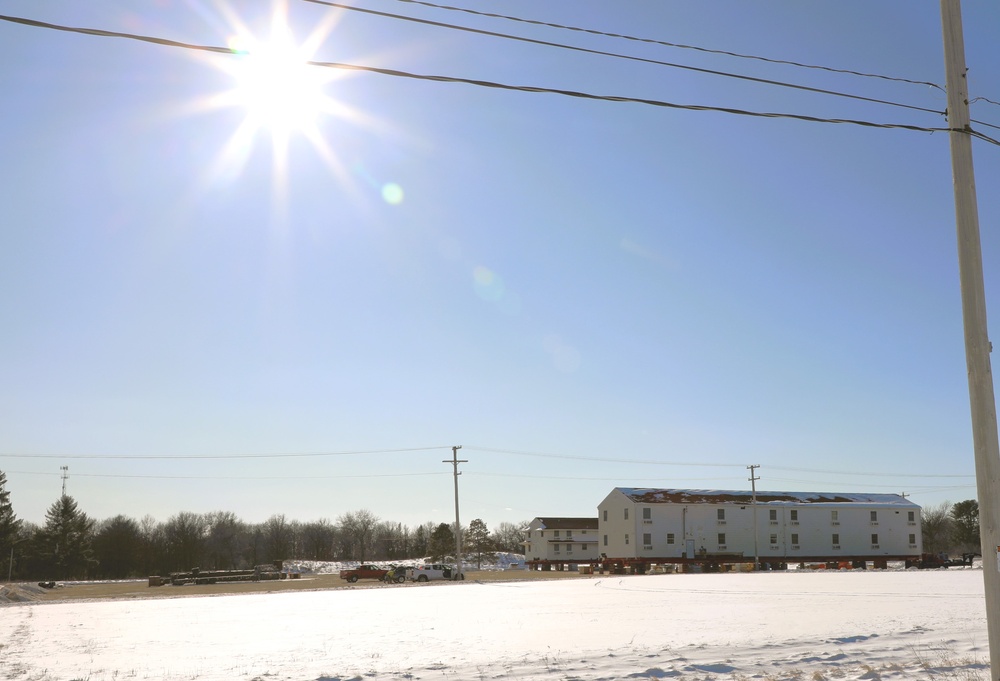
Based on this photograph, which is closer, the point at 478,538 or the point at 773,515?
the point at 773,515

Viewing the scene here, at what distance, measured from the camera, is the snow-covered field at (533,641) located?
1377cm

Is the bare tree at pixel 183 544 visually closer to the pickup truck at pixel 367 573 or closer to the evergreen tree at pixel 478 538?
the evergreen tree at pixel 478 538

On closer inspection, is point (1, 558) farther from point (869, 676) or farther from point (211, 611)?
point (869, 676)

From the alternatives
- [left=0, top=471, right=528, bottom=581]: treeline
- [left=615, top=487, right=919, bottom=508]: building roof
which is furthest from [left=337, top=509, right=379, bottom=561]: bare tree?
[left=615, top=487, right=919, bottom=508]: building roof

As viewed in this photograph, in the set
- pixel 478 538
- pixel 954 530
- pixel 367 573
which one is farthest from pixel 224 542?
pixel 954 530

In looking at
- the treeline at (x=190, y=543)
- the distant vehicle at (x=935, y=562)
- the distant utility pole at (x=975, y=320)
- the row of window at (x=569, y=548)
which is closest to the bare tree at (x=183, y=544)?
the treeline at (x=190, y=543)

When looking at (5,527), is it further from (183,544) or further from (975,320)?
(975,320)

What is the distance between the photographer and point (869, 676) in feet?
40.2

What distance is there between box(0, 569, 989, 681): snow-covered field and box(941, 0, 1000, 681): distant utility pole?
3.22 metres

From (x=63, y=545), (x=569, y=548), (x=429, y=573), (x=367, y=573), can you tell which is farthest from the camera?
(x=569, y=548)

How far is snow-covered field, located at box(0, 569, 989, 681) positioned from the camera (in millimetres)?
13773

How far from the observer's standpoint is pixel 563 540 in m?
124

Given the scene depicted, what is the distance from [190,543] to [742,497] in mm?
78484

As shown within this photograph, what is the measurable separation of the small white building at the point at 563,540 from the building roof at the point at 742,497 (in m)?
30.2
